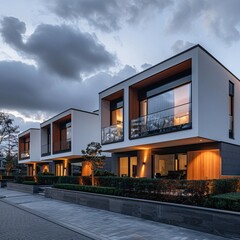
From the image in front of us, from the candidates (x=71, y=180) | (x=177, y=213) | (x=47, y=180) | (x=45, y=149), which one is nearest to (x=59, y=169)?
(x=45, y=149)

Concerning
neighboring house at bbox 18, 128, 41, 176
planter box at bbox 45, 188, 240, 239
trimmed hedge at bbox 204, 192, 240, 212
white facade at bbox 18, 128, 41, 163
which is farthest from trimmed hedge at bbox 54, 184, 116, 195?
neighboring house at bbox 18, 128, 41, 176

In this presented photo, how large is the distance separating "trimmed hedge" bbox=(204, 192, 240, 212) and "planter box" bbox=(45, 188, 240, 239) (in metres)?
0.41

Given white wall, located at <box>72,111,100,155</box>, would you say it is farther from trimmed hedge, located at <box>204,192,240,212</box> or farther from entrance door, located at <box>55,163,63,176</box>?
trimmed hedge, located at <box>204,192,240,212</box>

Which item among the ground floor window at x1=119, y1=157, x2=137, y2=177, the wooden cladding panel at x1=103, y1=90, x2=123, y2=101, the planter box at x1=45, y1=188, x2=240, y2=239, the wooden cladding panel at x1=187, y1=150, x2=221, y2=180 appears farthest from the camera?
the ground floor window at x1=119, y1=157, x2=137, y2=177

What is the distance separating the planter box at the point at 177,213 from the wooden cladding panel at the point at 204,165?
19.8 ft

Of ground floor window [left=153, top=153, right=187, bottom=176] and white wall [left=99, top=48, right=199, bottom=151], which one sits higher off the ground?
white wall [left=99, top=48, right=199, bottom=151]

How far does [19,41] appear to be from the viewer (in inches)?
719

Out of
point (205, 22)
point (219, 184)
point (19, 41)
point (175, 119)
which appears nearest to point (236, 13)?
point (205, 22)

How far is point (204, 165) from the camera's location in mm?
15969

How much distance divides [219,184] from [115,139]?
34.3 feet

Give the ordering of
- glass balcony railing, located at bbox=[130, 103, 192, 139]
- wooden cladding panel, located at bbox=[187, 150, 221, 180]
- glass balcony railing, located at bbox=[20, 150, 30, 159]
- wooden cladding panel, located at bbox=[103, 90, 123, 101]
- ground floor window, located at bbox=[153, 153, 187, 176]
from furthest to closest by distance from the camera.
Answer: glass balcony railing, located at bbox=[20, 150, 30, 159], wooden cladding panel, located at bbox=[103, 90, 123, 101], ground floor window, located at bbox=[153, 153, 187, 176], wooden cladding panel, located at bbox=[187, 150, 221, 180], glass balcony railing, located at bbox=[130, 103, 192, 139]

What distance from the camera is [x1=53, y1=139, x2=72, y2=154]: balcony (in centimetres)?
2707

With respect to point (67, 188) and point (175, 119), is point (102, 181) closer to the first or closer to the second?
point (67, 188)

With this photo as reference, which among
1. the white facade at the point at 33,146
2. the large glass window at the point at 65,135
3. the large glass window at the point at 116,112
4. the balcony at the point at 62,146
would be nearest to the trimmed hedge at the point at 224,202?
the large glass window at the point at 116,112
